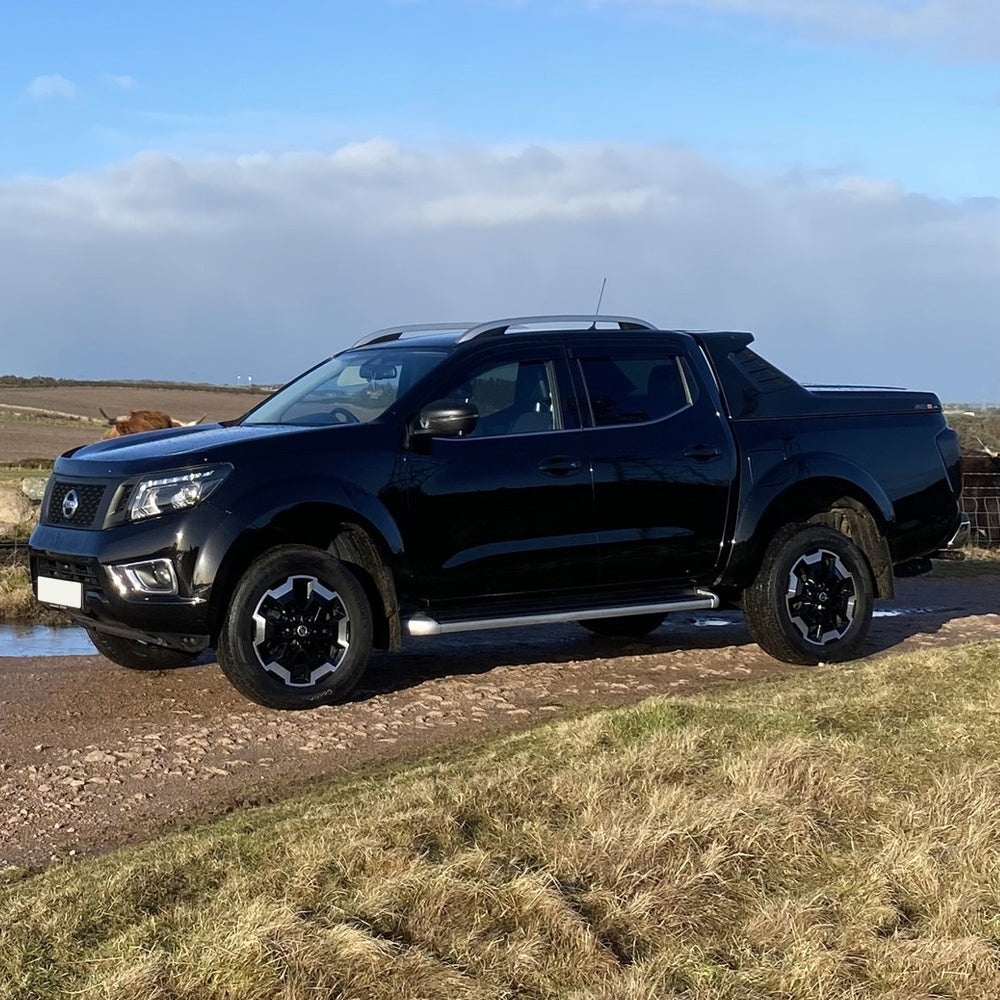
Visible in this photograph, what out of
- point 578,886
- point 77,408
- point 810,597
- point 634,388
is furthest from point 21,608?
point 77,408

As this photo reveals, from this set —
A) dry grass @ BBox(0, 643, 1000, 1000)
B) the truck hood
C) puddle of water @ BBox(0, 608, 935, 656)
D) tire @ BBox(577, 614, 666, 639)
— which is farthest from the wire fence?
dry grass @ BBox(0, 643, 1000, 1000)

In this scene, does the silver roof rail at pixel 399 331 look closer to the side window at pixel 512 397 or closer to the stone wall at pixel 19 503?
the side window at pixel 512 397

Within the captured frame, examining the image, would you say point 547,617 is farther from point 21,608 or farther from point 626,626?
point 21,608

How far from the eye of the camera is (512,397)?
26.2 ft

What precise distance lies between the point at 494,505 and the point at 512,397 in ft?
2.18

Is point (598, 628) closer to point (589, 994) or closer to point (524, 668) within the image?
point (524, 668)

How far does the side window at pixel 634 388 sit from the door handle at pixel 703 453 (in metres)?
0.25

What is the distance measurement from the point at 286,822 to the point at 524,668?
11.6 ft

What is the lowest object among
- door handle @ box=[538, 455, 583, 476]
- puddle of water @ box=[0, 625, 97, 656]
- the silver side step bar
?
puddle of water @ box=[0, 625, 97, 656]

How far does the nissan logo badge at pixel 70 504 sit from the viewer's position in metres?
7.44

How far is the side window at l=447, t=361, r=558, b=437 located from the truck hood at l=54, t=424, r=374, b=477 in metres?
→ 0.65

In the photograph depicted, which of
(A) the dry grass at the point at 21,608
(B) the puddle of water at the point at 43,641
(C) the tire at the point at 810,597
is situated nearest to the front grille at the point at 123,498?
(B) the puddle of water at the point at 43,641

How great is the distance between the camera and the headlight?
23.2ft

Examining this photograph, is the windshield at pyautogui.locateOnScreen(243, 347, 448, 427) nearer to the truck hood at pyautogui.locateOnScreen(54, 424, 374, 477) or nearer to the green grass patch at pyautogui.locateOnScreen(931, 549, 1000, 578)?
the truck hood at pyautogui.locateOnScreen(54, 424, 374, 477)
